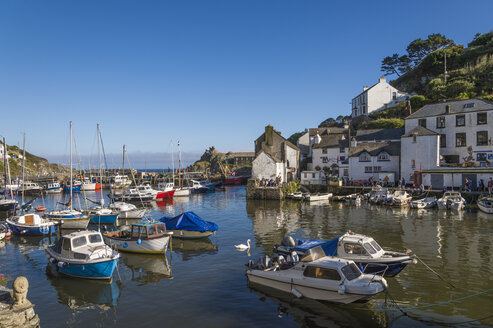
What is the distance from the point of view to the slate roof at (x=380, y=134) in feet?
218

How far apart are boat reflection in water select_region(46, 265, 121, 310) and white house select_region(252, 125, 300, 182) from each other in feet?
155

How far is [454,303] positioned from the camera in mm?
15812

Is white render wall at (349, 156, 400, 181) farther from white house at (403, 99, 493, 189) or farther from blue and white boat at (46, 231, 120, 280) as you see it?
blue and white boat at (46, 231, 120, 280)

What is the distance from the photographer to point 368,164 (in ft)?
197

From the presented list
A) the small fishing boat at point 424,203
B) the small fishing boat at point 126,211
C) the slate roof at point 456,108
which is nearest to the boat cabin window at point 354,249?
the small fishing boat at point 424,203

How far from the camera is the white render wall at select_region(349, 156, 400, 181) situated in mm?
57938

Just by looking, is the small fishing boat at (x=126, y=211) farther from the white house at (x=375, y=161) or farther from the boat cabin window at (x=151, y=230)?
the white house at (x=375, y=161)

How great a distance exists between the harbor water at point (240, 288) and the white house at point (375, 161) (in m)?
24.8

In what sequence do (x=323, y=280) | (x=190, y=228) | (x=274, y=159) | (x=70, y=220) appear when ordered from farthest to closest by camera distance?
(x=274, y=159), (x=70, y=220), (x=190, y=228), (x=323, y=280)

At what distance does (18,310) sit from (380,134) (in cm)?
6887

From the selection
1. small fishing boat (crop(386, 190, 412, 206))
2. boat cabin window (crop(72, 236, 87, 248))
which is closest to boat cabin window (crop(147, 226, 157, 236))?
boat cabin window (crop(72, 236, 87, 248))

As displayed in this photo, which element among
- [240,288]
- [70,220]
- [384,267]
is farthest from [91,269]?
[70,220]

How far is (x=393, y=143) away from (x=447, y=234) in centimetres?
3267

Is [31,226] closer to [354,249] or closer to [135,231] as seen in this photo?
[135,231]
